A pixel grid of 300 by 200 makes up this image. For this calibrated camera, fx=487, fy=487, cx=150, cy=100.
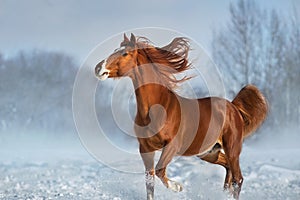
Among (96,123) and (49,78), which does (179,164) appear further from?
(49,78)

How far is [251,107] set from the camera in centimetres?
598

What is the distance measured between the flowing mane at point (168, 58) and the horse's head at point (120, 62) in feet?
0.20

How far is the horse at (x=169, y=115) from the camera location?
4.64m

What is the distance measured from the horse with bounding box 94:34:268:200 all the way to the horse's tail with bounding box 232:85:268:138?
0.99ft

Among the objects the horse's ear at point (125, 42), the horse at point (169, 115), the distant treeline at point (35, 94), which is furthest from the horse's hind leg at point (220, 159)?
the distant treeline at point (35, 94)

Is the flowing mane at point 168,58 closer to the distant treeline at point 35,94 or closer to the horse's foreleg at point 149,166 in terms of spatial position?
the horse's foreleg at point 149,166

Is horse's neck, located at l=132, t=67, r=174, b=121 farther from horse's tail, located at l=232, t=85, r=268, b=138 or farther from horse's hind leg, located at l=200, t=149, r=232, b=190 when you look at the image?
horse's tail, located at l=232, t=85, r=268, b=138

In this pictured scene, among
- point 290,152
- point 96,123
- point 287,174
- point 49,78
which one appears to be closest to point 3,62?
point 49,78

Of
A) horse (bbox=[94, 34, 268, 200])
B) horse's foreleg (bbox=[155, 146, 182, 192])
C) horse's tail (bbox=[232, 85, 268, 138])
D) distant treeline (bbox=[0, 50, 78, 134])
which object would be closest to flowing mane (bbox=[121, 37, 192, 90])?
horse (bbox=[94, 34, 268, 200])

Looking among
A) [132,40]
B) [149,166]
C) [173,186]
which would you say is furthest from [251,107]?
[132,40]

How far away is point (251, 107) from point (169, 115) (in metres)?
1.62

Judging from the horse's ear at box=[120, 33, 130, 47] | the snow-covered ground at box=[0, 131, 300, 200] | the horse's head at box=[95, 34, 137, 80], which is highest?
the horse's ear at box=[120, 33, 130, 47]

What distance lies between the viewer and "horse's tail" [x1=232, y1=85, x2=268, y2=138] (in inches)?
234

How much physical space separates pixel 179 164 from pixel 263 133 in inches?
300
